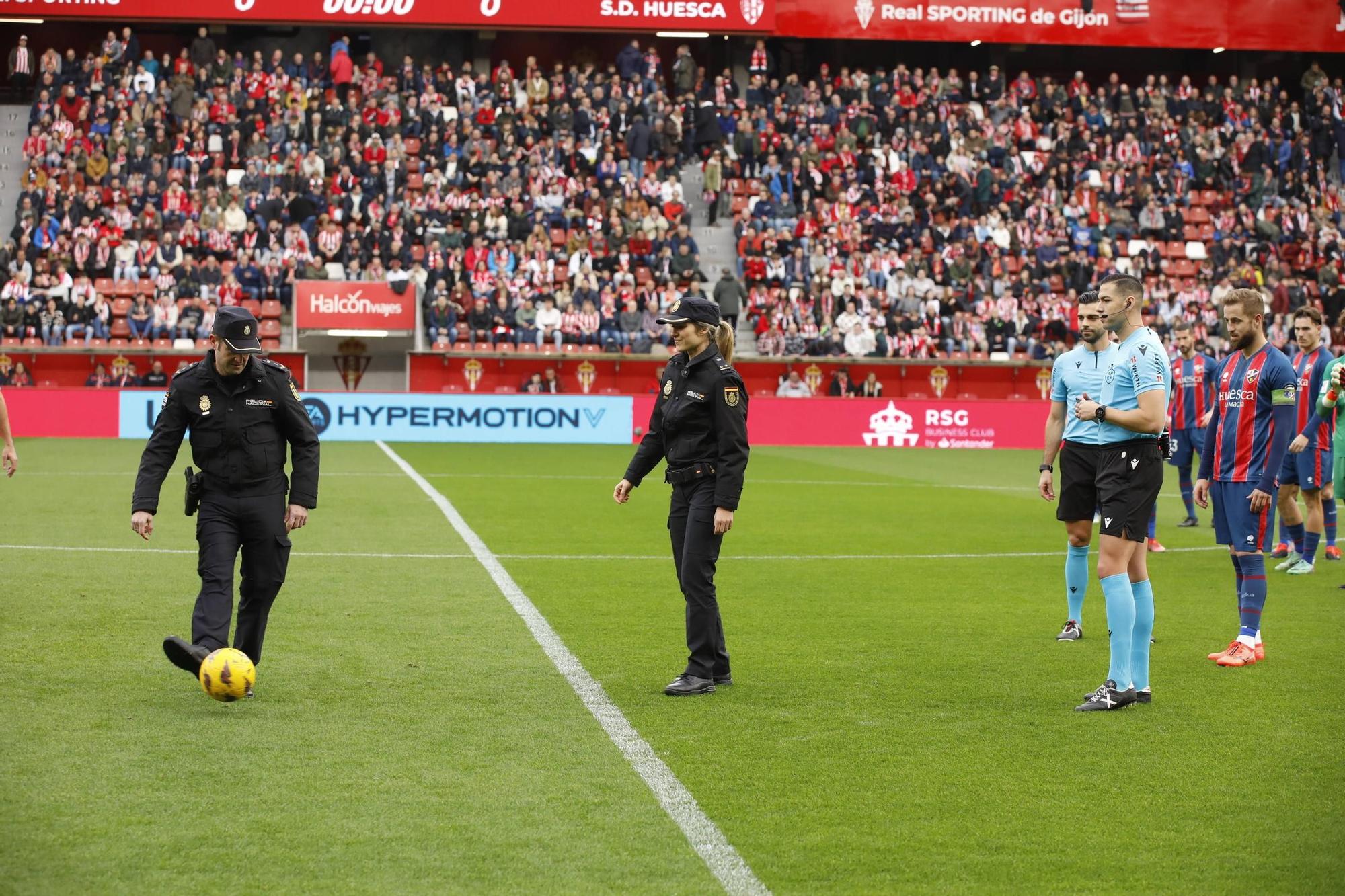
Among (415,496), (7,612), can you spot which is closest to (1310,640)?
(7,612)

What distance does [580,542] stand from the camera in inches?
550

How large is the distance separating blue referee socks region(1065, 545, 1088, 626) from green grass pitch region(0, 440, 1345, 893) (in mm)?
257

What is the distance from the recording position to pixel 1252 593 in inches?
347

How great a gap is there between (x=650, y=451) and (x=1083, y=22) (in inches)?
1529

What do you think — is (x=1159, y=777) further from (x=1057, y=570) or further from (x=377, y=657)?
(x=1057, y=570)

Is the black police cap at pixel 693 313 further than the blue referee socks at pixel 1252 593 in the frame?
No

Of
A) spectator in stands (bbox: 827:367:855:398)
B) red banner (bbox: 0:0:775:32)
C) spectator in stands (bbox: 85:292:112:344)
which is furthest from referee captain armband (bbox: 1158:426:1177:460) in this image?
red banner (bbox: 0:0:775:32)

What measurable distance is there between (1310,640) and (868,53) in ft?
125

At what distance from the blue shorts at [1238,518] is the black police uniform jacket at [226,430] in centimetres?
515

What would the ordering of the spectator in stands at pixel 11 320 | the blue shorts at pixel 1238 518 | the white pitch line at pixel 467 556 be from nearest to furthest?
the blue shorts at pixel 1238 518, the white pitch line at pixel 467 556, the spectator in stands at pixel 11 320

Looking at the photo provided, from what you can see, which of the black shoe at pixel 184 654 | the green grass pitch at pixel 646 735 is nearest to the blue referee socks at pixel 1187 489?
the green grass pitch at pixel 646 735

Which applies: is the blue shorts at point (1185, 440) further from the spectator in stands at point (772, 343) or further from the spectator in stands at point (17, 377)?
the spectator in stands at point (17, 377)

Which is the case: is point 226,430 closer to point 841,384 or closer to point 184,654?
point 184,654

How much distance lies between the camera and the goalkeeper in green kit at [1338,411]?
452 inches
